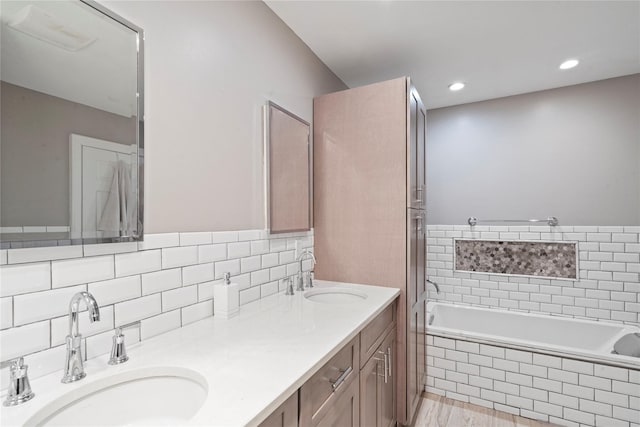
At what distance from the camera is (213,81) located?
136 centimetres

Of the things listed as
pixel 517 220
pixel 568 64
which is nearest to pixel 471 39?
pixel 568 64

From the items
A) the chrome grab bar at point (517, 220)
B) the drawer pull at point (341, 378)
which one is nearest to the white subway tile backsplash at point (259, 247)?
the drawer pull at point (341, 378)

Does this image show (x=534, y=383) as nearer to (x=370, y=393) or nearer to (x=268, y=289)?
(x=370, y=393)

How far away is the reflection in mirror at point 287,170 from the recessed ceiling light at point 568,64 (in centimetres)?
211

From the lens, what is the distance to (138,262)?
104 centimetres

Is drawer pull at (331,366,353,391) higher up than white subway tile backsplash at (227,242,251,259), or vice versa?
white subway tile backsplash at (227,242,251,259)

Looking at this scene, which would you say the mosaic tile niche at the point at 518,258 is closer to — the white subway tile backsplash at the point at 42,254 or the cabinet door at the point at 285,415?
Answer: the cabinet door at the point at 285,415

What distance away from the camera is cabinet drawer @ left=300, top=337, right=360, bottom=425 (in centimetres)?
89

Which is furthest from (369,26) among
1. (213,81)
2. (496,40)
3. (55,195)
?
(55,195)

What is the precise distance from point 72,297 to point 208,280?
51cm

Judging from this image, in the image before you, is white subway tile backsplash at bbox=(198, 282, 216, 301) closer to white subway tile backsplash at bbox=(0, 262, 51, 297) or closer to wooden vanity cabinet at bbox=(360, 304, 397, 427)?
white subway tile backsplash at bbox=(0, 262, 51, 297)

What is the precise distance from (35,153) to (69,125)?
124 mm

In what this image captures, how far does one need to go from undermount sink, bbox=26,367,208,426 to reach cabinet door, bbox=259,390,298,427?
7.1 inches

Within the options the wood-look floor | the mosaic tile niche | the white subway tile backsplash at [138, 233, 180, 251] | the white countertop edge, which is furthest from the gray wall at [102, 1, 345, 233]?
the mosaic tile niche
